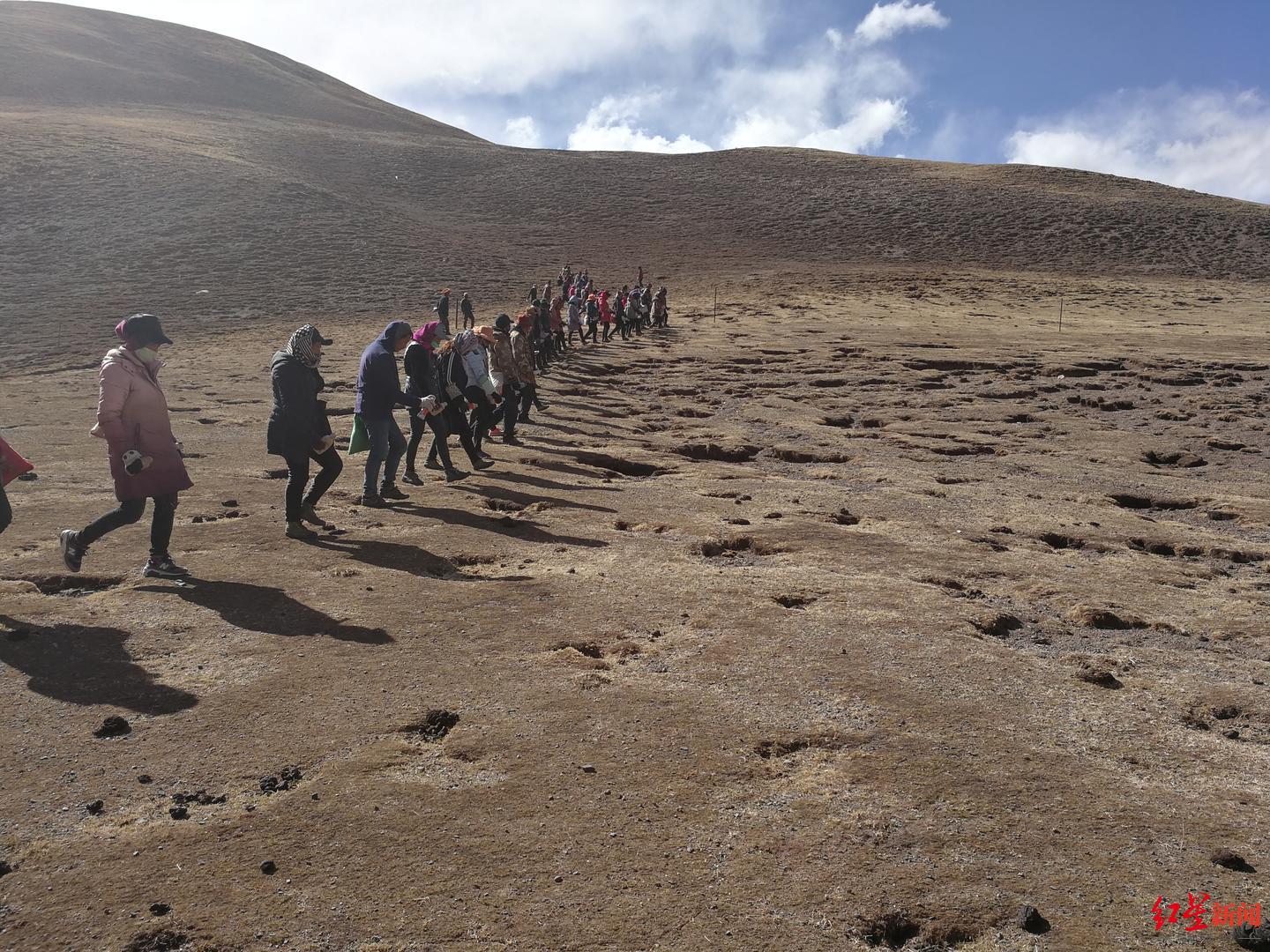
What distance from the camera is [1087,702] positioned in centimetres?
525

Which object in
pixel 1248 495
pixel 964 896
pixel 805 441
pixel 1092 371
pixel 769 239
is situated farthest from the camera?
pixel 769 239

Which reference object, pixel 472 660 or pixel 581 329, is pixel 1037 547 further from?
pixel 581 329

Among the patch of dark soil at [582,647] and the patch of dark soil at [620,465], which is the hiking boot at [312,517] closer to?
the patch of dark soil at [582,647]

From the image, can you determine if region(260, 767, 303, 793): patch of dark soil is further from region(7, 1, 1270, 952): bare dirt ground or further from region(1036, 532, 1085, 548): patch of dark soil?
region(1036, 532, 1085, 548): patch of dark soil

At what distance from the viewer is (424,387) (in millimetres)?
10383

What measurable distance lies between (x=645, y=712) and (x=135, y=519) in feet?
14.0

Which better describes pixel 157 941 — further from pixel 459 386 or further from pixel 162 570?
pixel 459 386

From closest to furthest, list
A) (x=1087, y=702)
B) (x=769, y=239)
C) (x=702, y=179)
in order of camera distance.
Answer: (x=1087, y=702), (x=769, y=239), (x=702, y=179)

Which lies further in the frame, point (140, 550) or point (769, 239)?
point (769, 239)

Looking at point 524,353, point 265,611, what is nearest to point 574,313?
point 524,353

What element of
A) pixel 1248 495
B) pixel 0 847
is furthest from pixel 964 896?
pixel 1248 495

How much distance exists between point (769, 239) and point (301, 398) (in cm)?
4672

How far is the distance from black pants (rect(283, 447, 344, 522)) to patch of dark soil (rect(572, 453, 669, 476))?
4.35 metres

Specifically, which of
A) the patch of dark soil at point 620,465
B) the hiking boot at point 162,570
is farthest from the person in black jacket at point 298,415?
the patch of dark soil at point 620,465
